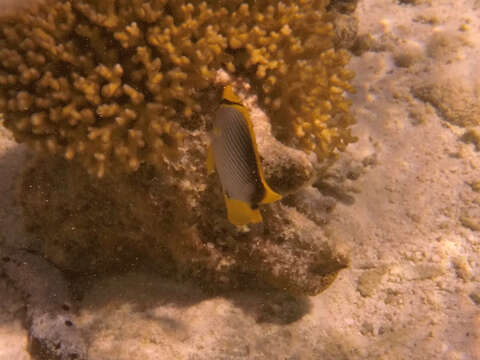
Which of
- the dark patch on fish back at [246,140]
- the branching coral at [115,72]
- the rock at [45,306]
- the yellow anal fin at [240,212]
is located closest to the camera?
the dark patch on fish back at [246,140]

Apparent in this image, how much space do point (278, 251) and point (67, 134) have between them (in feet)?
6.46

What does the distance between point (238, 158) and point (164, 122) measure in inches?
41.4

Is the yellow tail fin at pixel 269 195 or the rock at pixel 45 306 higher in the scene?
the yellow tail fin at pixel 269 195

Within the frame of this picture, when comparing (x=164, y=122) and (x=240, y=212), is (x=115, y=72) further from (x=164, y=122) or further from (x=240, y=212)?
(x=240, y=212)

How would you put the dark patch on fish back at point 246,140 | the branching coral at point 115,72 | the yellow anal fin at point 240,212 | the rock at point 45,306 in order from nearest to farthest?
the dark patch on fish back at point 246,140
the yellow anal fin at point 240,212
the branching coral at point 115,72
the rock at point 45,306

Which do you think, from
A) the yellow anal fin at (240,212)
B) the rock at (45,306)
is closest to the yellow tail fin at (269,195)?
the yellow anal fin at (240,212)

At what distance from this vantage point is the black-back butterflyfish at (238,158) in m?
1.85

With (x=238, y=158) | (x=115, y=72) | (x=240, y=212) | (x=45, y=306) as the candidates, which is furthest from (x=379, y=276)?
(x=45, y=306)

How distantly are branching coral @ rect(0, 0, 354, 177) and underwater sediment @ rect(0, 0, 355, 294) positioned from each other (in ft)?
0.03

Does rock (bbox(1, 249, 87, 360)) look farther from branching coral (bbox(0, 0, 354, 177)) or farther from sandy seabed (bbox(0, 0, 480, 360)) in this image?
branching coral (bbox(0, 0, 354, 177))

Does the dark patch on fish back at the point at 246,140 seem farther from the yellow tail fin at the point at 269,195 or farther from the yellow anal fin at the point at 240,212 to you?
the yellow anal fin at the point at 240,212

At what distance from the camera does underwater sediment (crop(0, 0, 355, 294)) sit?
2707 millimetres

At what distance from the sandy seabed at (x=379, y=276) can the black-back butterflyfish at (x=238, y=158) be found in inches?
66.3

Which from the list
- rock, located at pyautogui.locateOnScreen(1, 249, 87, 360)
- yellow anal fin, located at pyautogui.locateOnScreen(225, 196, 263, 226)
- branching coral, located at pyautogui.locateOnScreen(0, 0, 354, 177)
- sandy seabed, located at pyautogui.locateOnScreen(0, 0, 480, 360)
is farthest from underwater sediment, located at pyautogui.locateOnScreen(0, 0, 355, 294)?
yellow anal fin, located at pyautogui.locateOnScreen(225, 196, 263, 226)
